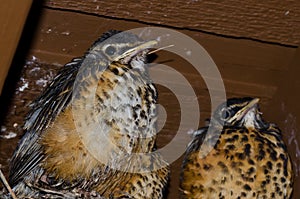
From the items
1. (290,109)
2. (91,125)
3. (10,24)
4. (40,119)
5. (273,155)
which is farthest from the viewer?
(290,109)

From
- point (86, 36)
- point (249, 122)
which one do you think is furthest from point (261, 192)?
point (86, 36)

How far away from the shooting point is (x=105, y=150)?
3.06 m

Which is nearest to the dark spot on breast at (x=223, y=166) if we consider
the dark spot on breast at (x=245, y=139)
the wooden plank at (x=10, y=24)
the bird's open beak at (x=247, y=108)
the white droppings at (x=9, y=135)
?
the dark spot on breast at (x=245, y=139)

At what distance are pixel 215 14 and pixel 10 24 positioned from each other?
0.93 metres

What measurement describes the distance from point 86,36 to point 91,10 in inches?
7.1

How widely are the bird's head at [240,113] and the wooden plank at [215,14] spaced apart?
32 centimetres

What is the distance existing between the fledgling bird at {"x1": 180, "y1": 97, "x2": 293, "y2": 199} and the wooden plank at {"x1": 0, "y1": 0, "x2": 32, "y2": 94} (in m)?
1.07

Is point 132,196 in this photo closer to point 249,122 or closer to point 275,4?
point 249,122

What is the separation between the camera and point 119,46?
10.2 feet

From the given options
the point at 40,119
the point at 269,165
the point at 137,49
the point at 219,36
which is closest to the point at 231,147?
the point at 269,165

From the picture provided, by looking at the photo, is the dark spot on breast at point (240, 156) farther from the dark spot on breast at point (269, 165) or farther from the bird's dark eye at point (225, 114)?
the bird's dark eye at point (225, 114)

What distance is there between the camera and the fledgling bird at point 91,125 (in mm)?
3037

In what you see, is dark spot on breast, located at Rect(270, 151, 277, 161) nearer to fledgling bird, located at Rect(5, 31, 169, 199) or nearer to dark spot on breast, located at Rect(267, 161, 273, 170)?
dark spot on breast, located at Rect(267, 161, 273, 170)

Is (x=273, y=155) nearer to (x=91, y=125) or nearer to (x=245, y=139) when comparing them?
(x=245, y=139)
